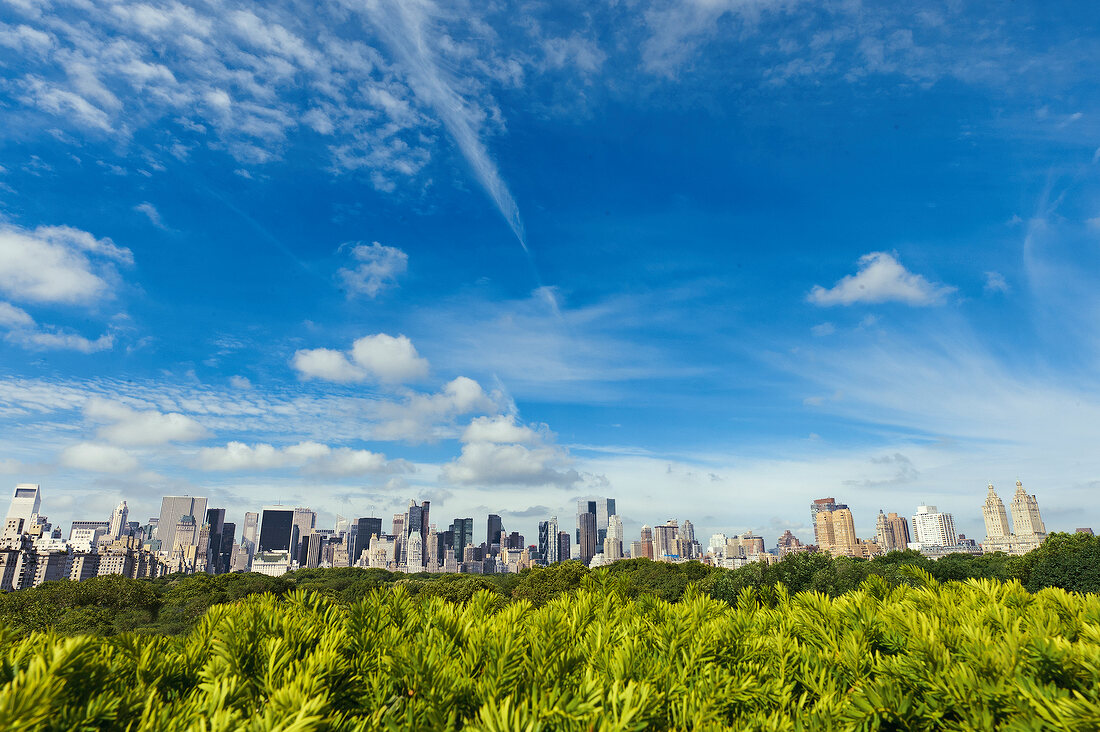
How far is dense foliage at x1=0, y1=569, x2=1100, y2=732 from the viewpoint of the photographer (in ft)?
11.3

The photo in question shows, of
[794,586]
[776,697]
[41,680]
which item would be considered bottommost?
[794,586]

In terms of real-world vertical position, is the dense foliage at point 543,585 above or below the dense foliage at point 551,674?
below

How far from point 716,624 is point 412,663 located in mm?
3419

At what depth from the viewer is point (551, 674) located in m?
4.39

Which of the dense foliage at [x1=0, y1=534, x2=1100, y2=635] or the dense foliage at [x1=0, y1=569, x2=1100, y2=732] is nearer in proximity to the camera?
the dense foliage at [x1=0, y1=569, x2=1100, y2=732]

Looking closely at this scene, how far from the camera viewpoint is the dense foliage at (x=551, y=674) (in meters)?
3.43

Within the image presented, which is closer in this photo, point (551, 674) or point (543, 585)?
point (551, 674)

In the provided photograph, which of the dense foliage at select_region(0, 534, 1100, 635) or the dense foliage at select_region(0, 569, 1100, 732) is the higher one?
the dense foliage at select_region(0, 569, 1100, 732)

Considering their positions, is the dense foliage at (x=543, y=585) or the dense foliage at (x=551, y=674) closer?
the dense foliage at (x=551, y=674)

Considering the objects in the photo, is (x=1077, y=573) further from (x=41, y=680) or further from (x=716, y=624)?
(x=41, y=680)

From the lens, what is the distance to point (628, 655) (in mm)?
4605

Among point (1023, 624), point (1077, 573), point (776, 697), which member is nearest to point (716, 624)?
point (776, 697)

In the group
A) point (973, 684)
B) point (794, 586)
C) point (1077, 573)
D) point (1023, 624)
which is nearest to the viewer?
point (973, 684)

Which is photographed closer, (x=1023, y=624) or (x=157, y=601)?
(x=1023, y=624)
